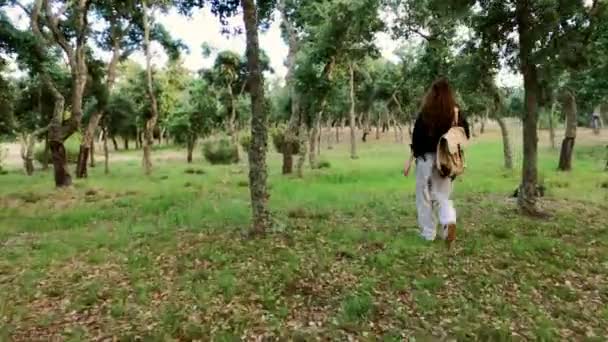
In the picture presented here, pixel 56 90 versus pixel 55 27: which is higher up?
pixel 55 27

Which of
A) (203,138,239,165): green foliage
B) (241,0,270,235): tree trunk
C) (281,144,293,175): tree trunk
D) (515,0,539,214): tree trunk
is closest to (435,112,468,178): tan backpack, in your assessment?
(241,0,270,235): tree trunk

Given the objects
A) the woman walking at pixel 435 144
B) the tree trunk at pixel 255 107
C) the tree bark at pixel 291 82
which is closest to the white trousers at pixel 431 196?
the woman walking at pixel 435 144

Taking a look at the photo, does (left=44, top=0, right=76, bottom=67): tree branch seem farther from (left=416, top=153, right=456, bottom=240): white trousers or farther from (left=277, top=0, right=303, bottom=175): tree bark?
(left=416, top=153, right=456, bottom=240): white trousers

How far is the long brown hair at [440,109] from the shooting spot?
22.0 feet

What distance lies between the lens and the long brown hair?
669 centimetres

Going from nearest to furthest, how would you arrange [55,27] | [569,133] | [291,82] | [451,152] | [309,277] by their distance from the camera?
[309,277], [451,152], [55,27], [569,133], [291,82]

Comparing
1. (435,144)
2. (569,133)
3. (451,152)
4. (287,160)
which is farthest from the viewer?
(287,160)

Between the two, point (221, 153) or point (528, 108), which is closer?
point (528, 108)

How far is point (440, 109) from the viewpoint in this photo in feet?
22.0

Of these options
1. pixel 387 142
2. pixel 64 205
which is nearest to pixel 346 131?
pixel 387 142

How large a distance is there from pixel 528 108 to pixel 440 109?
9.14ft

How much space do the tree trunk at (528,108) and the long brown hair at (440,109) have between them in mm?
2568

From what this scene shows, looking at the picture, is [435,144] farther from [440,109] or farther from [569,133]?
[569,133]

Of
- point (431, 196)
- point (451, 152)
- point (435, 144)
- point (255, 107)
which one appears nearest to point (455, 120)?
point (435, 144)
